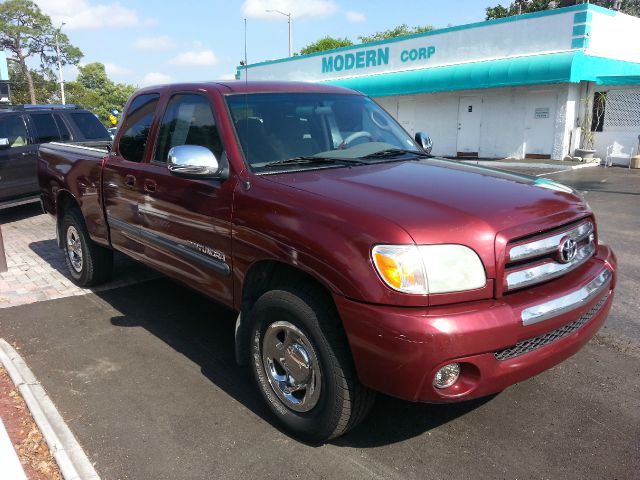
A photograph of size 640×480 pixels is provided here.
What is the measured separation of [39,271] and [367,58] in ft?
68.0

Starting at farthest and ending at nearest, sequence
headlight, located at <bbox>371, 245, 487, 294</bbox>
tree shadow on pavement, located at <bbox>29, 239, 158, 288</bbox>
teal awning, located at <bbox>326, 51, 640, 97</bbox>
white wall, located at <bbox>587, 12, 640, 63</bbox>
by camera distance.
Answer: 1. white wall, located at <bbox>587, 12, 640, 63</bbox>
2. teal awning, located at <bbox>326, 51, 640, 97</bbox>
3. tree shadow on pavement, located at <bbox>29, 239, 158, 288</bbox>
4. headlight, located at <bbox>371, 245, 487, 294</bbox>

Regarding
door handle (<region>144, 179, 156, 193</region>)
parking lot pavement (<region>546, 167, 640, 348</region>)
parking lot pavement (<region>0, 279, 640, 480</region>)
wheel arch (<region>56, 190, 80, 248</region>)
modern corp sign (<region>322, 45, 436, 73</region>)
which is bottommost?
parking lot pavement (<region>0, 279, 640, 480</region>)

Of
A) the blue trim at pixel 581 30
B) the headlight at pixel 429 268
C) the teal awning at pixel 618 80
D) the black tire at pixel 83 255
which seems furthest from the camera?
the blue trim at pixel 581 30

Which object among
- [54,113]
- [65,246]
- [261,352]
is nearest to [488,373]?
[261,352]

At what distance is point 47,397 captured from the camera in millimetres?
3482

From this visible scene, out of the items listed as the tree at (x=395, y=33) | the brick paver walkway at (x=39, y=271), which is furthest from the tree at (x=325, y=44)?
the brick paver walkway at (x=39, y=271)

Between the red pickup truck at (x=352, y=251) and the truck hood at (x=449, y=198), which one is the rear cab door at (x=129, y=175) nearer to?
the red pickup truck at (x=352, y=251)

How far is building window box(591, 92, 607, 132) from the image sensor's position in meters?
17.6

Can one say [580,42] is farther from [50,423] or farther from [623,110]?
[50,423]

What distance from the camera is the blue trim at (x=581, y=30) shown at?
659 inches

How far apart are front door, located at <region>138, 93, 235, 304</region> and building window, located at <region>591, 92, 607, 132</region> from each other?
1727cm

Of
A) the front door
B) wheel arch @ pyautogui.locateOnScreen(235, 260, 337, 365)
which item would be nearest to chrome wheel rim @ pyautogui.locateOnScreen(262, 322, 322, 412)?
wheel arch @ pyautogui.locateOnScreen(235, 260, 337, 365)

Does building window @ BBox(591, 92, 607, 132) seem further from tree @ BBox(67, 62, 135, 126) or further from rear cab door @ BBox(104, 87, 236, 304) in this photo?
tree @ BBox(67, 62, 135, 126)

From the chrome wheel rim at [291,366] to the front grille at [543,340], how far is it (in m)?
0.92
